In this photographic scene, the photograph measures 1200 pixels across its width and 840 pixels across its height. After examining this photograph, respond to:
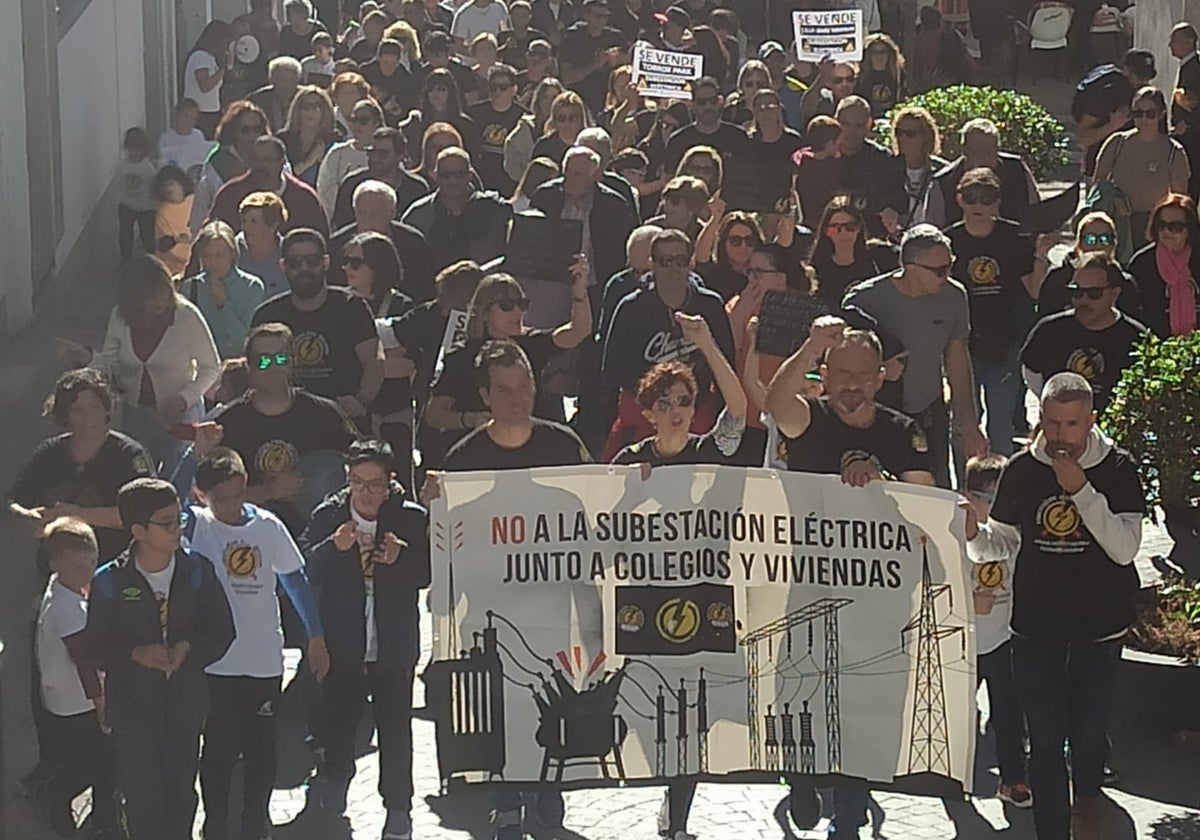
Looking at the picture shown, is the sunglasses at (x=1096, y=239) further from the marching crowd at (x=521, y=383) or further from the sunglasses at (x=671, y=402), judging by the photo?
the sunglasses at (x=671, y=402)

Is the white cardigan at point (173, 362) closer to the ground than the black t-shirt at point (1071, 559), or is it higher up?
higher up

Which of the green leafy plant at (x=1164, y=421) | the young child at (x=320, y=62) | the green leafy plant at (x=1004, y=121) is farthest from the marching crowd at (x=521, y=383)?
the young child at (x=320, y=62)

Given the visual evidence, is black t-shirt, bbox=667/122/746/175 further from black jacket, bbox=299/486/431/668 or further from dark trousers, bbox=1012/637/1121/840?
dark trousers, bbox=1012/637/1121/840

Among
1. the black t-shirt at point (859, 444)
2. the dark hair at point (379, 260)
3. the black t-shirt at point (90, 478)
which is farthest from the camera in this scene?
the dark hair at point (379, 260)

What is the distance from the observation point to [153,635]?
763 cm

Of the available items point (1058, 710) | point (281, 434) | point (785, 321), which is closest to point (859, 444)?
point (1058, 710)

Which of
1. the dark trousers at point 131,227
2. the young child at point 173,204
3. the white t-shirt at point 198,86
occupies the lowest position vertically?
the young child at point 173,204

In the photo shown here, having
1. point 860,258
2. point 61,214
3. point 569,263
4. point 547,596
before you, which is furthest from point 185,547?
point 61,214

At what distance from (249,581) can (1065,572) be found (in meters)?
2.78

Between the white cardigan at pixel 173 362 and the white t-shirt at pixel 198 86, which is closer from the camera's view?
the white cardigan at pixel 173 362

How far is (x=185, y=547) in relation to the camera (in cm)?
788

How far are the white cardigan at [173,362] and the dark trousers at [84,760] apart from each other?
244 cm

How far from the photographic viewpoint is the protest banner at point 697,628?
24.9 feet

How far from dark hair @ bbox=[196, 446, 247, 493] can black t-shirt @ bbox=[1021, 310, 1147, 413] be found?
405cm
